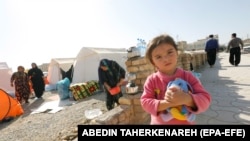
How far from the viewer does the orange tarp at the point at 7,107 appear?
688 centimetres

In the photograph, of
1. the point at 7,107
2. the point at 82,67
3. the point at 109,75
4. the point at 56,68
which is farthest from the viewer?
the point at 56,68

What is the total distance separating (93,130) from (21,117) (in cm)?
665

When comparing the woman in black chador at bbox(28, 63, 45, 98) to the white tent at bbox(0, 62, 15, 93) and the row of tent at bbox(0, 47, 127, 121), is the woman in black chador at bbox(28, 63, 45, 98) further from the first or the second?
the white tent at bbox(0, 62, 15, 93)

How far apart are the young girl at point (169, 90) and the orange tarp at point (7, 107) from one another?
7.10 metres

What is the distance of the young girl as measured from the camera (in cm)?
117

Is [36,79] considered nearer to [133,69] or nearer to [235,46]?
[133,69]

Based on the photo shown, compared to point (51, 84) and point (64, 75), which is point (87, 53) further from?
point (51, 84)

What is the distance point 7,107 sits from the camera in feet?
23.0

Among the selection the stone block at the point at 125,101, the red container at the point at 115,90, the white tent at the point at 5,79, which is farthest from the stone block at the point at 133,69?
the white tent at the point at 5,79

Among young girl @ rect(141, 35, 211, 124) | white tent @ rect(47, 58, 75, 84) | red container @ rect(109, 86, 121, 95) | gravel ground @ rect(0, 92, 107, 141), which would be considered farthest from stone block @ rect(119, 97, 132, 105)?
white tent @ rect(47, 58, 75, 84)

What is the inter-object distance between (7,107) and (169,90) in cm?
744

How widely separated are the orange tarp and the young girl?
279 inches

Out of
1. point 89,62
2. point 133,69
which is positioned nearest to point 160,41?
point 133,69

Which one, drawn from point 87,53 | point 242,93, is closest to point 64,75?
point 87,53
